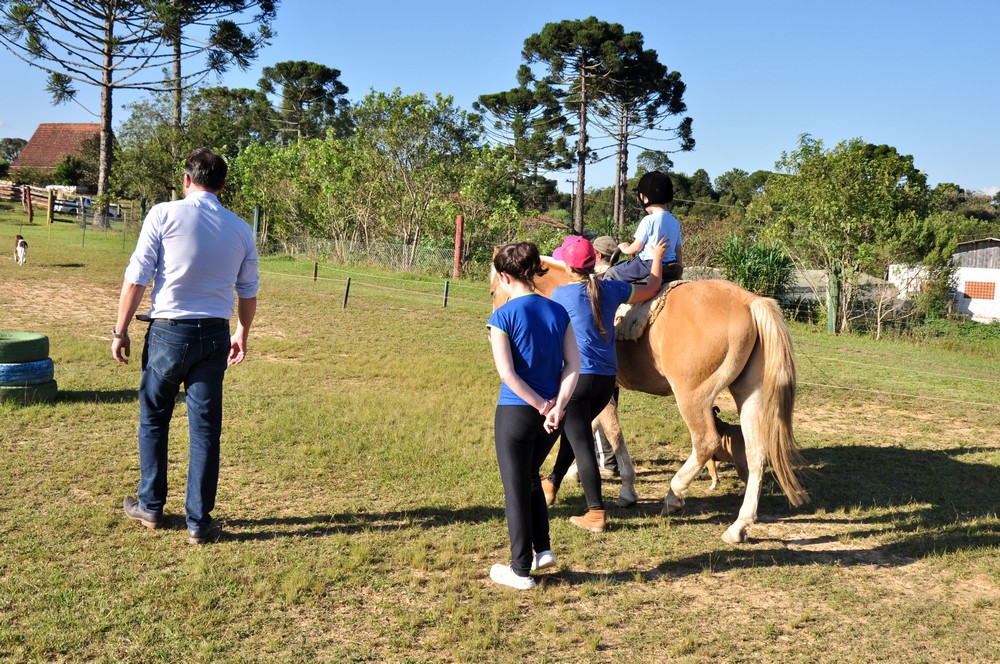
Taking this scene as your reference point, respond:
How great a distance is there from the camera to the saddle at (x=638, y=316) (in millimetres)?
5539

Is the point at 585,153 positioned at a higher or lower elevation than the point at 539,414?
higher

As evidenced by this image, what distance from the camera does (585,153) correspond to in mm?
40219

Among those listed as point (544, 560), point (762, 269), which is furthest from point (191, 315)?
point (762, 269)

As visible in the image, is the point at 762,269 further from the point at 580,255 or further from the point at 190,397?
the point at 190,397

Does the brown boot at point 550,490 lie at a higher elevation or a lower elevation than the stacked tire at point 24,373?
lower

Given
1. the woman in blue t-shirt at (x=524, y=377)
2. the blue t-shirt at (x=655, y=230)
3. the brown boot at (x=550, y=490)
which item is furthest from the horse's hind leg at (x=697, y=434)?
the woman in blue t-shirt at (x=524, y=377)

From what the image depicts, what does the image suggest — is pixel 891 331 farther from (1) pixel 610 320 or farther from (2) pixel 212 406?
(2) pixel 212 406

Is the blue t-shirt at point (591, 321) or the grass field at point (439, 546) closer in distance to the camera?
the grass field at point (439, 546)

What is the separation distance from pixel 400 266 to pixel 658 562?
21918 millimetres

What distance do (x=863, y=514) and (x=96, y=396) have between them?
680 cm

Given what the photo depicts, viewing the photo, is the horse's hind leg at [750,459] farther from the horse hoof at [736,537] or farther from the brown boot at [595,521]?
the brown boot at [595,521]

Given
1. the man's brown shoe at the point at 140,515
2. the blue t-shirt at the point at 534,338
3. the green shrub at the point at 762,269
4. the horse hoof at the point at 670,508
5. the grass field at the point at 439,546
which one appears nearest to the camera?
the grass field at the point at 439,546

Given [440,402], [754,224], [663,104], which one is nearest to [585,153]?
[663,104]

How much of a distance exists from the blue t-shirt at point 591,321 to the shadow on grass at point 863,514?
1.16m
